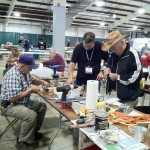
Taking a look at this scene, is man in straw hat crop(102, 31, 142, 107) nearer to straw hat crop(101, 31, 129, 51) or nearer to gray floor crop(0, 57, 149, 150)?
straw hat crop(101, 31, 129, 51)

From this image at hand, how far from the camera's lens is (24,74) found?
2.48 meters

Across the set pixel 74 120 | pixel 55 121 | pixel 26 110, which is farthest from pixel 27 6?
pixel 74 120

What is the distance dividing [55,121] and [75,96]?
148cm

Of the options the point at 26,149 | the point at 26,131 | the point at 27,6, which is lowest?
the point at 26,149

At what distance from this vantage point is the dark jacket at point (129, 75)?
216 centimetres

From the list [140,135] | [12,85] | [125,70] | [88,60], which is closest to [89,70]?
[88,60]

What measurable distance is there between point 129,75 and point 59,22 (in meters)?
4.77

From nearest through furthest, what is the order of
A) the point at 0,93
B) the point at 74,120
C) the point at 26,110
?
the point at 74,120, the point at 26,110, the point at 0,93

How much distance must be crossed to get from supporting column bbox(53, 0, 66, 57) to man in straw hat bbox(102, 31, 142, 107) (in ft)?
14.5

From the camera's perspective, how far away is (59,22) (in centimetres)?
651

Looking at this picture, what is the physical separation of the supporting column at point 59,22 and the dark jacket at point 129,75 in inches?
178

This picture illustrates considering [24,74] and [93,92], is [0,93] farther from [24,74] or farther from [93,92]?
[93,92]

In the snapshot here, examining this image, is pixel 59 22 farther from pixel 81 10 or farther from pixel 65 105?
pixel 81 10

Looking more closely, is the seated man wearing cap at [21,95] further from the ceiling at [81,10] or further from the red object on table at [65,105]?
the ceiling at [81,10]
